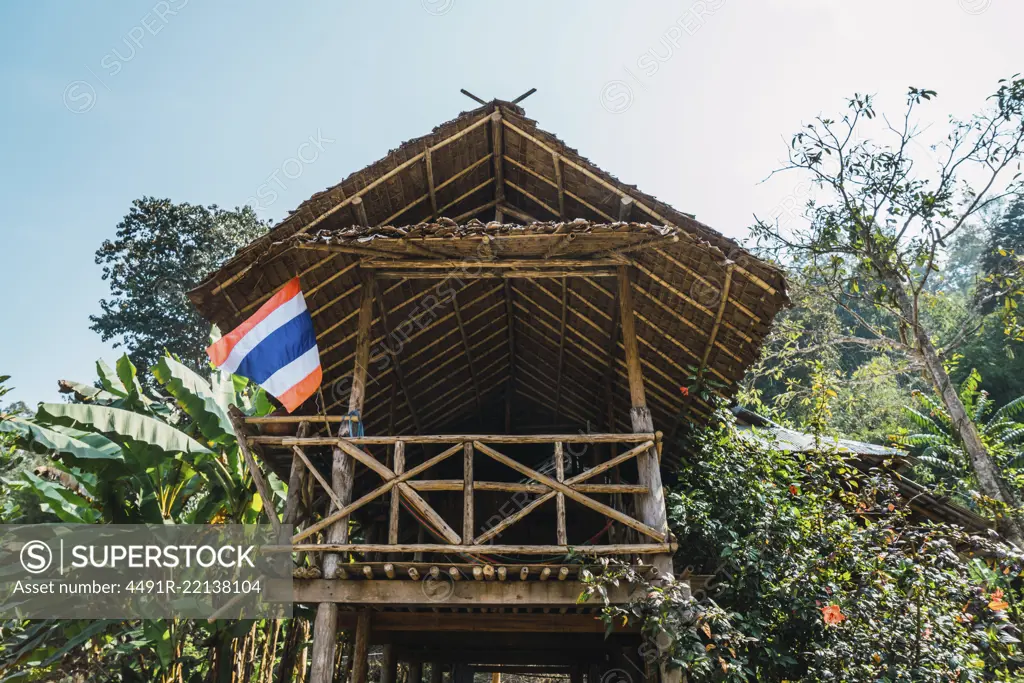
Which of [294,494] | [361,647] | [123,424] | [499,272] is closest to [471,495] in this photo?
[294,494]

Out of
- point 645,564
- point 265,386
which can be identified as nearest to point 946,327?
point 645,564

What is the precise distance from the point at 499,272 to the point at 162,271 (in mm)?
19148

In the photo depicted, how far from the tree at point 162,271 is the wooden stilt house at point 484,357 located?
637 inches

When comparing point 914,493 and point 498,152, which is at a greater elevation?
point 498,152

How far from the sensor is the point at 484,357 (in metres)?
8.47

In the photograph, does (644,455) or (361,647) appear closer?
(644,455)

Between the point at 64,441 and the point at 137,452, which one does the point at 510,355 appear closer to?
the point at 137,452

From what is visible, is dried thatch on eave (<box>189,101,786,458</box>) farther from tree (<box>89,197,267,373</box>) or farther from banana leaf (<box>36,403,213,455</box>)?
tree (<box>89,197,267,373</box>)

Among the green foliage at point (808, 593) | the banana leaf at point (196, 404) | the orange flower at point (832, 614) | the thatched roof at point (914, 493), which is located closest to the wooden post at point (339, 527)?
the green foliage at point (808, 593)

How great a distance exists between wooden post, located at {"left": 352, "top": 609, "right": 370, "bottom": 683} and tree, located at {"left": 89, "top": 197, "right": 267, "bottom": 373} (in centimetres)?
1772

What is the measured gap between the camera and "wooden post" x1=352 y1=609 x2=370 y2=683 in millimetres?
6262

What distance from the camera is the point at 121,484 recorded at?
7.42m

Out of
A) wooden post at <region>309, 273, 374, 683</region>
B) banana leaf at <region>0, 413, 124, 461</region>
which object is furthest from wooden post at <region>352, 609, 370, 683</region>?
banana leaf at <region>0, 413, 124, 461</region>

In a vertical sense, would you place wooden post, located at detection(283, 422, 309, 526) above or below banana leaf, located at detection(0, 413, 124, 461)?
below
